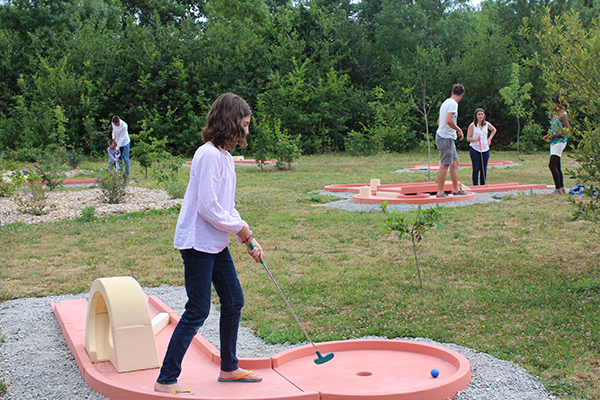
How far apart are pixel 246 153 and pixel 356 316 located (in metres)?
21.5

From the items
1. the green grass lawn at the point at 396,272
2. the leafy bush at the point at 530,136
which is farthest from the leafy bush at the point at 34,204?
the leafy bush at the point at 530,136

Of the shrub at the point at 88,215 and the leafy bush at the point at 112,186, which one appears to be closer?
the shrub at the point at 88,215

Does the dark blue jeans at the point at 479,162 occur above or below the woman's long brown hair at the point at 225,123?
below

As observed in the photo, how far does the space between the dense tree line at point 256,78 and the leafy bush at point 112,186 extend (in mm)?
12697

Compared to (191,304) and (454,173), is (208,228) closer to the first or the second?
(191,304)

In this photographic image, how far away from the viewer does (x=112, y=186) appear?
10.2 metres

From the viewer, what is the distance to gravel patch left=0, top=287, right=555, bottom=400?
120 inches

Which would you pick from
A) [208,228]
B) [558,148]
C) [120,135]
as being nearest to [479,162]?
[558,148]

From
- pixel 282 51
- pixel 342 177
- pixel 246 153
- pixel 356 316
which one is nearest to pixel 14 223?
pixel 356 316

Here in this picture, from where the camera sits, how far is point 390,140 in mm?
24531

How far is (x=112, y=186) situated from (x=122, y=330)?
7341 mm

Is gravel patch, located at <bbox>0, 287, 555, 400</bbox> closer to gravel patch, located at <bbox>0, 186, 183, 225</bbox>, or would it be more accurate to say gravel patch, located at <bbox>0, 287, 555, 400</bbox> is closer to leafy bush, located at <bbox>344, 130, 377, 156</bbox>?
gravel patch, located at <bbox>0, 186, 183, 225</bbox>

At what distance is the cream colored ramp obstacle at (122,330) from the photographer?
3.37 metres

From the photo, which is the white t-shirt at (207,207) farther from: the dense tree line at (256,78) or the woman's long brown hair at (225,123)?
the dense tree line at (256,78)
